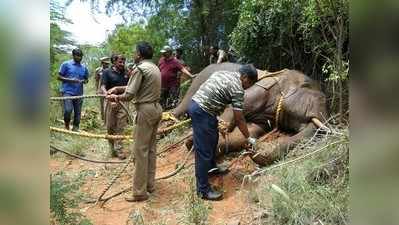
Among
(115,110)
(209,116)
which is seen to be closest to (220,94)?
(209,116)

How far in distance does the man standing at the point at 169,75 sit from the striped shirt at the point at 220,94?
12.2 ft

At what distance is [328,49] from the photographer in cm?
607

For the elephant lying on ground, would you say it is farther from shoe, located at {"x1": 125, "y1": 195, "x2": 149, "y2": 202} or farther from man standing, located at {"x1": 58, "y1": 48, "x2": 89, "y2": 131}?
man standing, located at {"x1": 58, "y1": 48, "x2": 89, "y2": 131}

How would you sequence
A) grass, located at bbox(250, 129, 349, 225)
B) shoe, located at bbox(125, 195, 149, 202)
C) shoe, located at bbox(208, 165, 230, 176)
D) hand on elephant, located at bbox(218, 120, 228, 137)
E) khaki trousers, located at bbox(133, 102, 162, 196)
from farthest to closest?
hand on elephant, located at bbox(218, 120, 228, 137), shoe, located at bbox(208, 165, 230, 176), shoe, located at bbox(125, 195, 149, 202), khaki trousers, located at bbox(133, 102, 162, 196), grass, located at bbox(250, 129, 349, 225)

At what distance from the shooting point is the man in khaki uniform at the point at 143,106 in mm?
5023

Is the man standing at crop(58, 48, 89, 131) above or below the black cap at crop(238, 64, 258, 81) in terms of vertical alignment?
below

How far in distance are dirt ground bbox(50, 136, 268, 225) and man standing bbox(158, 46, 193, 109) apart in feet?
8.90

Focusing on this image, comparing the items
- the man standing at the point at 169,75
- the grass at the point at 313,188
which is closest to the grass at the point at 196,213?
the grass at the point at 313,188

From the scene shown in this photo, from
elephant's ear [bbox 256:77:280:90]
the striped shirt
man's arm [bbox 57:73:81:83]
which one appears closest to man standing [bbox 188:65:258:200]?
the striped shirt

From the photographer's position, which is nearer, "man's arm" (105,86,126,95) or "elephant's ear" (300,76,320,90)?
"man's arm" (105,86,126,95)

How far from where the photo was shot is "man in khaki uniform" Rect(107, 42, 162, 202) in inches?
198

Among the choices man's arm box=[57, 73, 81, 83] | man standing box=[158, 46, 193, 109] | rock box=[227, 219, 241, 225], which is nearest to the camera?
rock box=[227, 219, 241, 225]

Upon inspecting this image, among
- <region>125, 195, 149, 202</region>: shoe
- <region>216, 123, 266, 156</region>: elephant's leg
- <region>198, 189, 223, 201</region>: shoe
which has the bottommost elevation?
<region>125, 195, 149, 202</region>: shoe
